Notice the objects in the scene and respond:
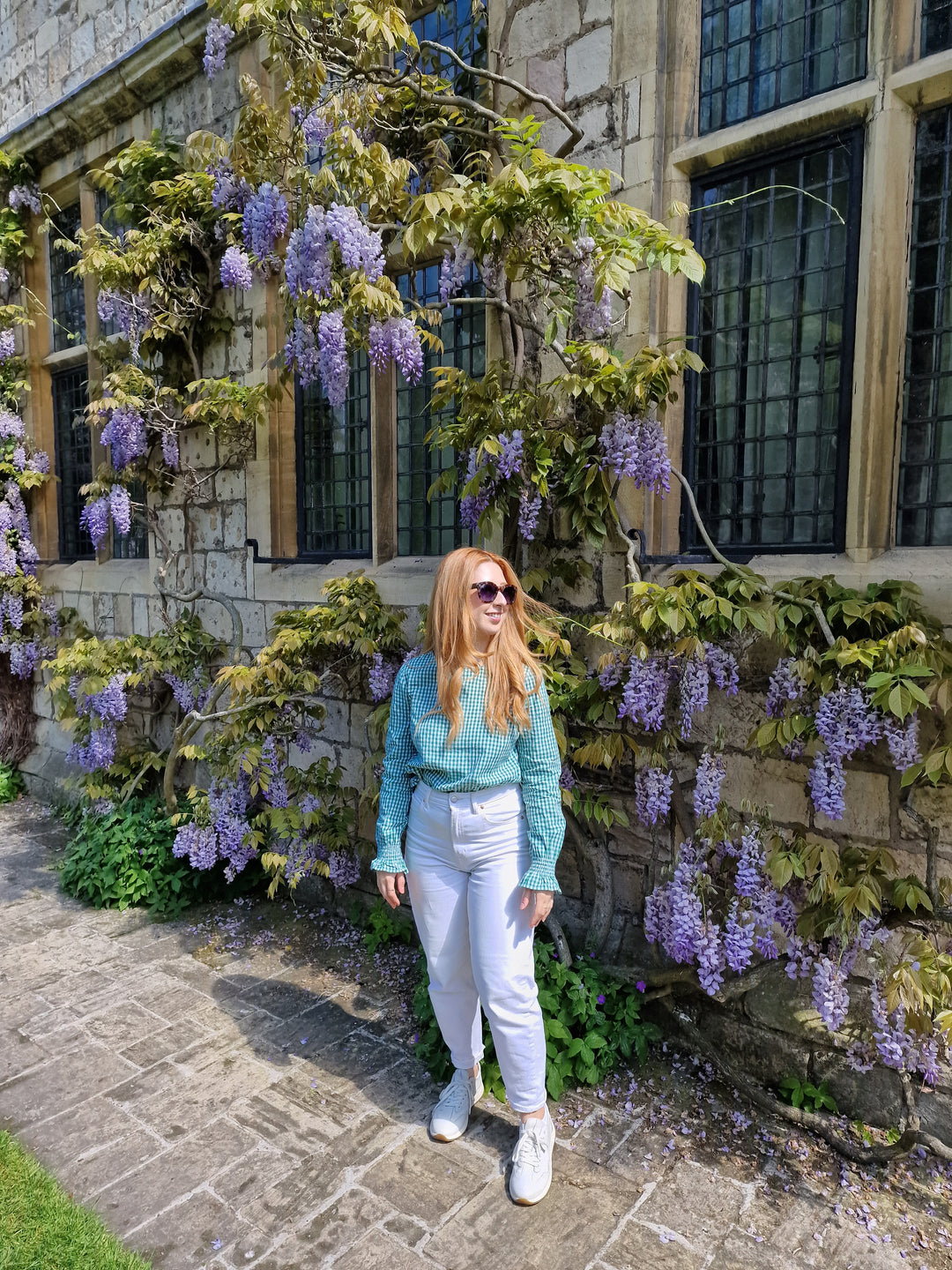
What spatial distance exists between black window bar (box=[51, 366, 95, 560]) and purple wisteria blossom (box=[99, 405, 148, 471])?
172 centimetres

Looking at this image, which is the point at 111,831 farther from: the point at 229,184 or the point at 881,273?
the point at 881,273

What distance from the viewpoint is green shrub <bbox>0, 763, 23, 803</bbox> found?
6.65 meters

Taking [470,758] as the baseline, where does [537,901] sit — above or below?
below

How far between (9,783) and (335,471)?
4348mm

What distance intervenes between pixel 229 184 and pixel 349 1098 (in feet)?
14.4

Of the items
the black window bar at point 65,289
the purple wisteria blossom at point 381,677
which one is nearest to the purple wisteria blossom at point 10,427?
the black window bar at point 65,289

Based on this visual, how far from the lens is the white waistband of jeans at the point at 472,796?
7.64ft

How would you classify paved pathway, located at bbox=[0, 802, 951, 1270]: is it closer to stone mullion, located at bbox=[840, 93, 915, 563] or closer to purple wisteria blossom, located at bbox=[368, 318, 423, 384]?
stone mullion, located at bbox=[840, 93, 915, 563]

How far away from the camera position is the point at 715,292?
3.05 meters

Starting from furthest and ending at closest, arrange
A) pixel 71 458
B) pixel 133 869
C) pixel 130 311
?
pixel 71 458, pixel 130 311, pixel 133 869

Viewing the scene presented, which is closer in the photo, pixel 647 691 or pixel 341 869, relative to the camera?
pixel 647 691

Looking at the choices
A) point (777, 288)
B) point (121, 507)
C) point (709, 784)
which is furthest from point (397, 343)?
point (121, 507)

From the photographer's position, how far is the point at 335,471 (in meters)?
4.62

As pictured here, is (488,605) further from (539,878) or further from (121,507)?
(121,507)
